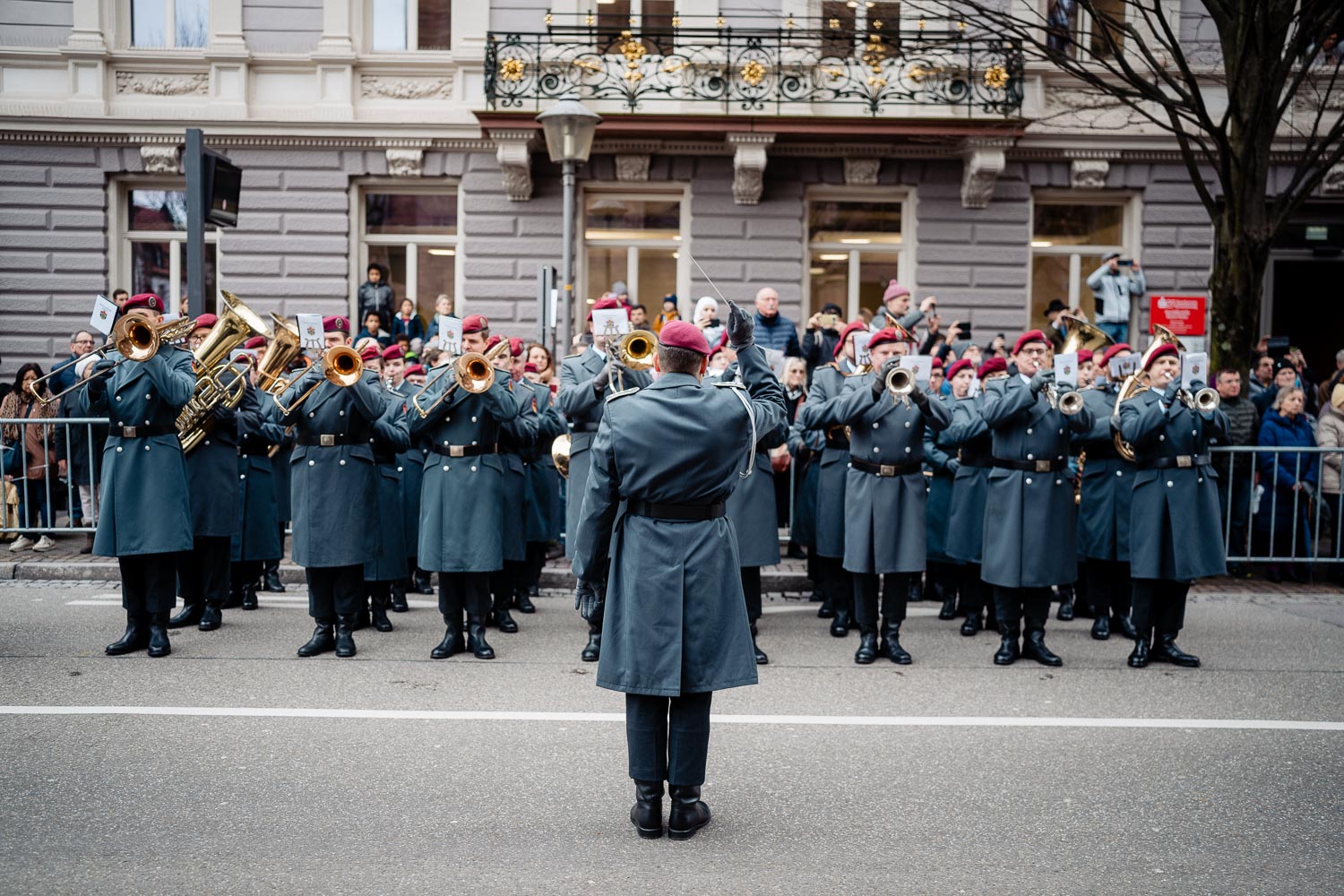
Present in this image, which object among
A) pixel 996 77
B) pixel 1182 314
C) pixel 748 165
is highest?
pixel 996 77

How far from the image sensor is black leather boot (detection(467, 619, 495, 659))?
812 cm

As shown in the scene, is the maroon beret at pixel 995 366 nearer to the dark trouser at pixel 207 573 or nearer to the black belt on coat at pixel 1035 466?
the black belt on coat at pixel 1035 466

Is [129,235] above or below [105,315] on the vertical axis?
above

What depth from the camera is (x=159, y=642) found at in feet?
26.3

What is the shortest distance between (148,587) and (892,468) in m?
4.98

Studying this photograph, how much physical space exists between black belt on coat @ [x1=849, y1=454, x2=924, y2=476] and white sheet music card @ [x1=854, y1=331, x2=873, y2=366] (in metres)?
0.72

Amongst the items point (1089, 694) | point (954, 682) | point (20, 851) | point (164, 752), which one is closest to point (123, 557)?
point (164, 752)

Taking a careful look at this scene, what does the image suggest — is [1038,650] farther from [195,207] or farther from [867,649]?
[195,207]

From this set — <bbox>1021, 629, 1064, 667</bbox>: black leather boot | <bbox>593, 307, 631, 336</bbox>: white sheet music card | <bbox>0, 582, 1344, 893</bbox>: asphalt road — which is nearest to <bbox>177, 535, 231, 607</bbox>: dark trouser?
<bbox>0, 582, 1344, 893</bbox>: asphalt road

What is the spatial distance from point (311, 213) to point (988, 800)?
1479 centimetres

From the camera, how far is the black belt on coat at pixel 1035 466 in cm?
843

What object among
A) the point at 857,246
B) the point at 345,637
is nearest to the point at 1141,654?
the point at 345,637

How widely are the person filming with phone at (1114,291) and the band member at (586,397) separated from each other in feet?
33.9

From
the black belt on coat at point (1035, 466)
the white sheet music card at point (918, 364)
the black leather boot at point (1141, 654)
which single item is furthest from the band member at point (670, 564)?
the black leather boot at point (1141, 654)
